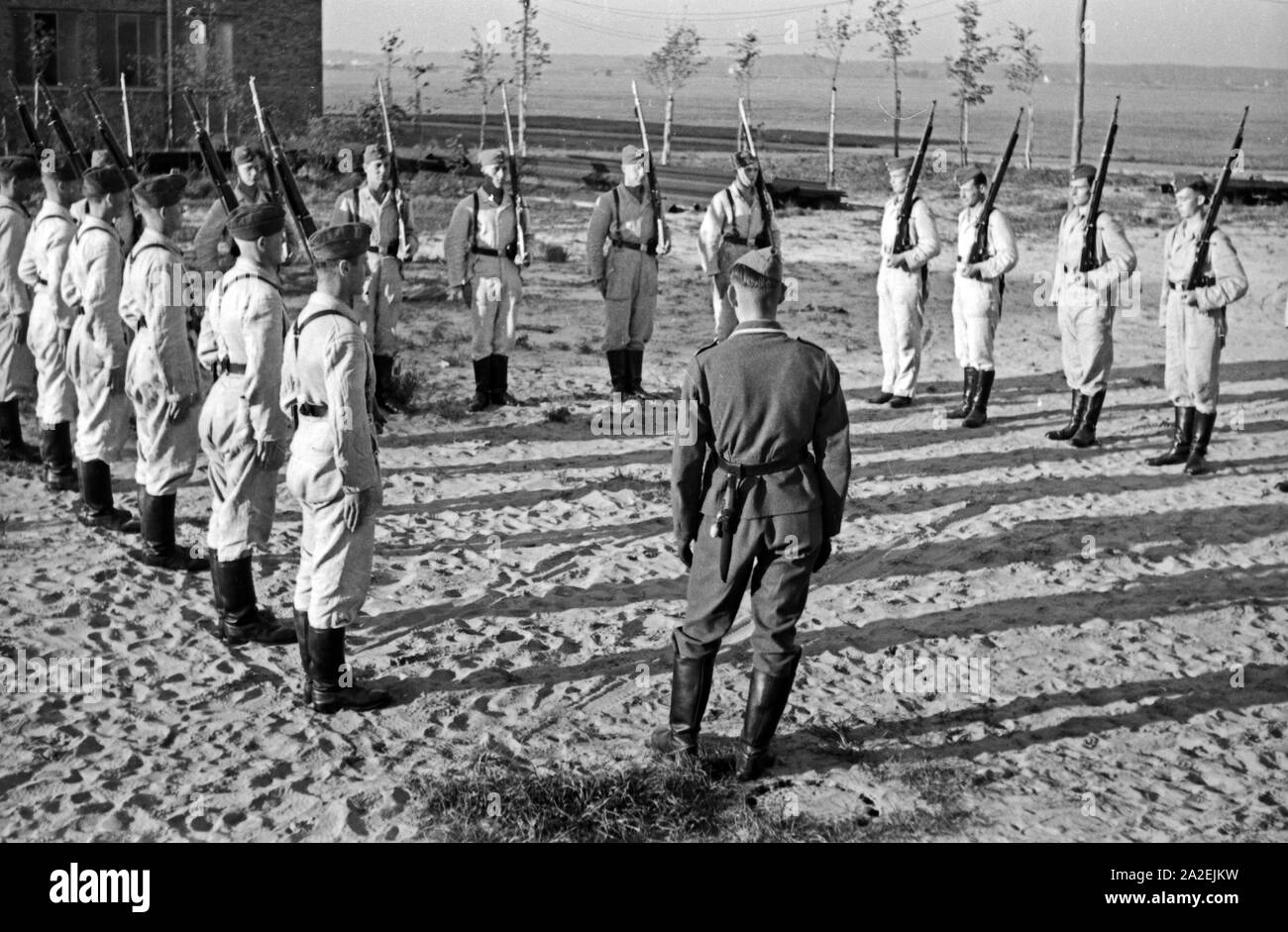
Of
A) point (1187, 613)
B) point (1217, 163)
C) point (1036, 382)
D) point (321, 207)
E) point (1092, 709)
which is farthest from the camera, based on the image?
point (1217, 163)

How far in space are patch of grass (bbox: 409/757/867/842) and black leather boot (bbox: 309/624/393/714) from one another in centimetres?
82

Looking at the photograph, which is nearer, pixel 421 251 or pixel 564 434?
pixel 564 434

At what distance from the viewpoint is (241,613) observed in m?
7.28

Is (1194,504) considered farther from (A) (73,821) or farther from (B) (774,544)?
(A) (73,821)

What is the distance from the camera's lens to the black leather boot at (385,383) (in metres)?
11.4

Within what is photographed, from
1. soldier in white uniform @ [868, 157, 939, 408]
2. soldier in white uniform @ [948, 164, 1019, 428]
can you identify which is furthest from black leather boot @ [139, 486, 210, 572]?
soldier in white uniform @ [948, 164, 1019, 428]

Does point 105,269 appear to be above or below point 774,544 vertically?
above

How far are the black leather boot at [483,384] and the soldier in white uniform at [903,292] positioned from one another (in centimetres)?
333

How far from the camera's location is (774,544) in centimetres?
577

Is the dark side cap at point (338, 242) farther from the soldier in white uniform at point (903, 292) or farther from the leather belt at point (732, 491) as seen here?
the soldier in white uniform at point (903, 292)

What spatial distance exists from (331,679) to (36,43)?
2684 cm

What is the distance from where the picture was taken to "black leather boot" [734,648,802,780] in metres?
5.88

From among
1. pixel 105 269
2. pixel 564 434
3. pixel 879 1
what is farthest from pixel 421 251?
pixel 879 1
